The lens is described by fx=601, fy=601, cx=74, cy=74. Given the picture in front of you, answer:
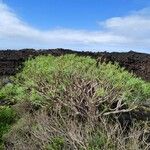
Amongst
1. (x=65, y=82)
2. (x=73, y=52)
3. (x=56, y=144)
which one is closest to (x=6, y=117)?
(x=65, y=82)

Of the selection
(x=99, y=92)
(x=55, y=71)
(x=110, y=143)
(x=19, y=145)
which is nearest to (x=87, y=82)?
(x=99, y=92)

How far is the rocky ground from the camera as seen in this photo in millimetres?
28188

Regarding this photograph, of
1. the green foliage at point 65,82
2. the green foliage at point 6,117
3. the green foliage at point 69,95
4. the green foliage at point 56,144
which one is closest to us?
the green foliage at point 56,144

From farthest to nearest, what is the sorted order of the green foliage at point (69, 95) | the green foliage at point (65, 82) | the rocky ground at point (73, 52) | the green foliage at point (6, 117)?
the rocky ground at point (73, 52), the green foliage at point (65, 82), the green foliage at point (6, 117), the green foliage at point (69, 95)

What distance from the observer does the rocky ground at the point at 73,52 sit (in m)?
28.2

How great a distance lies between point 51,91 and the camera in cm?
1788

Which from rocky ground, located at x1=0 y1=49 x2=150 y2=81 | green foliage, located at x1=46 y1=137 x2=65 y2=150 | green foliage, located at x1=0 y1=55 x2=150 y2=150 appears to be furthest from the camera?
rocky ground, located at x1=0 y1=49 x2=150 y2=81

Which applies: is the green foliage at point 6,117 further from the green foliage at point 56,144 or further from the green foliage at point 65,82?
the green foliage at point 56,144

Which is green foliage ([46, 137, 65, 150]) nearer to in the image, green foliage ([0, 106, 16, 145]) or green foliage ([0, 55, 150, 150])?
green foliage ([0, 55, 150, 150])

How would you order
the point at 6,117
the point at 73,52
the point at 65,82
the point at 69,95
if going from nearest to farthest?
the point at 69,95 < the point at 65,82 < the point at 6,117 < the point at 73,52

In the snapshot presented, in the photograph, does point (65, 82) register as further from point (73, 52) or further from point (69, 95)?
point (73, 52)

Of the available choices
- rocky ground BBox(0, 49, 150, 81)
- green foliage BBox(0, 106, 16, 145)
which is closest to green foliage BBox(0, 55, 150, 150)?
green foliage BBox(0, 106, 16, 145)

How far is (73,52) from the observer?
29.7 meters

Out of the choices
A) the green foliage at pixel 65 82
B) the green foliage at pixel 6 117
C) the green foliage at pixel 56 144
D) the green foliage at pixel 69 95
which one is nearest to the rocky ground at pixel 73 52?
the green foliage at pixel 65 82
